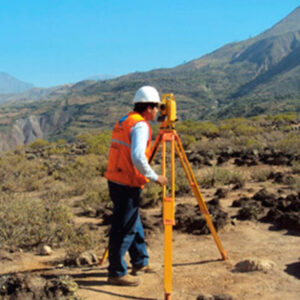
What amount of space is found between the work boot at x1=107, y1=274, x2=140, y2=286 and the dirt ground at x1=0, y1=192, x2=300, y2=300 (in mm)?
47

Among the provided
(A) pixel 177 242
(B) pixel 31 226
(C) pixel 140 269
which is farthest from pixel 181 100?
(C) pixel 140 269

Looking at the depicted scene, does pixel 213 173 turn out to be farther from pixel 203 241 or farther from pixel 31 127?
pixel 31 127

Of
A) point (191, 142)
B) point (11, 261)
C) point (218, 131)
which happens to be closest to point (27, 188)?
point (11, 261)

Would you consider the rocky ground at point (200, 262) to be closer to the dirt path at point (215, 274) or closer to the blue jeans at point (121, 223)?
the dirt path at point (215, 274)

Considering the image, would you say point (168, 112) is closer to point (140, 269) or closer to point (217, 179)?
point (140, 269)

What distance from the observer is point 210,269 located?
13.0ft

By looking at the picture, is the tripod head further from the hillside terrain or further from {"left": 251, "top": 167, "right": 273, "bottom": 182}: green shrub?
{"left": 251, "top": 167, "right": 273, "bottom": 182}: green shrub

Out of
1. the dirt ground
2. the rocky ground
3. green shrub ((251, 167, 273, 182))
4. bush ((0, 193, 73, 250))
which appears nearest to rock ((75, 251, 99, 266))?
the rocky ground

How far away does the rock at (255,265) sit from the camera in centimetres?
378

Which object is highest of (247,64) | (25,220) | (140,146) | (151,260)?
(247,64)

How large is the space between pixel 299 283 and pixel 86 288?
79.7 inches

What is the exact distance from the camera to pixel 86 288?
3588 millimetres

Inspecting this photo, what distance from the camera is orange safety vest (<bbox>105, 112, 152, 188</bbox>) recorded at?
3.28m

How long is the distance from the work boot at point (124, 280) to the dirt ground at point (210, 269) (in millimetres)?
47
